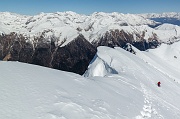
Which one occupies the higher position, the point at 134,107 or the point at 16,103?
the point at 16,103

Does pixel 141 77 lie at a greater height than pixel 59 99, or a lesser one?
lesser

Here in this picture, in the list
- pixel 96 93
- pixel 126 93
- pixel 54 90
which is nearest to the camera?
pixel 54 90

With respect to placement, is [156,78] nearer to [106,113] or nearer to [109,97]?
[109,97]

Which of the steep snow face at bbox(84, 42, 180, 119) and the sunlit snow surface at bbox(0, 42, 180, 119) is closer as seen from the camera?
the sunlit snow surface at bbox(0, 42, 180, 119)

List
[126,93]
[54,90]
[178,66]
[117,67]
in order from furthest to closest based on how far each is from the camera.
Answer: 1. [178,66]
2. [117,67]
3. [126,93]
4. [54,90]

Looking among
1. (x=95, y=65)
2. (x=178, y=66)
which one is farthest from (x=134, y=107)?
(x=178, y=66)

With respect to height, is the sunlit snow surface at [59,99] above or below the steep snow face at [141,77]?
above

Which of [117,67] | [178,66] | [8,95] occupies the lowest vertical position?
[178,66]

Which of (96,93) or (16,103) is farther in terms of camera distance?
(96,93)

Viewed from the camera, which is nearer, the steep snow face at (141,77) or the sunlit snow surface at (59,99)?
the sunlit snow surface at (59,99)

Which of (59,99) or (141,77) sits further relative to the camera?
(141,77)

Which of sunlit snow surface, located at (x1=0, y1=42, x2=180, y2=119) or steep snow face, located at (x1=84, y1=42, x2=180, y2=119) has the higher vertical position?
sunlit snow surface, located at (x1=0, y1=42, x2=180, y2=119)
